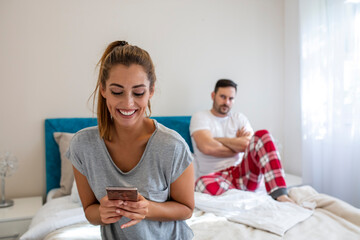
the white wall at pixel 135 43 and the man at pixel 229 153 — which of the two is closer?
the man at pixel 229 153

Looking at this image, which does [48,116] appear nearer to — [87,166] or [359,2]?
[87,166]

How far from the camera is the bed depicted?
63.1 inches

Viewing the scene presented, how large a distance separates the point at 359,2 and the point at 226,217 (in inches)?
84.0

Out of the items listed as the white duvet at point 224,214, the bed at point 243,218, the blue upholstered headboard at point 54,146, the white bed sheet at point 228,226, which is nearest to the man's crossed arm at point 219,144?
the bed at point 243,218

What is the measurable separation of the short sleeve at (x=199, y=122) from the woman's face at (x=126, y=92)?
1641 mm

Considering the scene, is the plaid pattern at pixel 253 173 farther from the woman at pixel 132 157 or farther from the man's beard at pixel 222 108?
the woman at pixel 132 157

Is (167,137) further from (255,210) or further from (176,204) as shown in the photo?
(255,210)

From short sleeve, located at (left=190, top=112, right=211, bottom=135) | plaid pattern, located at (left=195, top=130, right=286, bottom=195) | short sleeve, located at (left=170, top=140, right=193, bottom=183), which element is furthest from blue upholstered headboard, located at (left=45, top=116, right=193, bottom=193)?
short sleeve, located at (left=170, top=140, right=193, bottom=183)

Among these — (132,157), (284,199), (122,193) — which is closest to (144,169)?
(132,157)

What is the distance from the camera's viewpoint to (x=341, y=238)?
5.06 ft

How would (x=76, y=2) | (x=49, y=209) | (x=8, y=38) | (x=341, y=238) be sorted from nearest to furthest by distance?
(x=341, y=238), (x=49, y=209), (x=8, y=38), (x=76, y=2)

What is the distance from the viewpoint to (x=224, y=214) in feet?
6.20

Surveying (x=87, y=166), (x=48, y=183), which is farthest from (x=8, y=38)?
(x=87, y=166)

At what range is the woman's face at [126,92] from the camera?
3.62 ft
